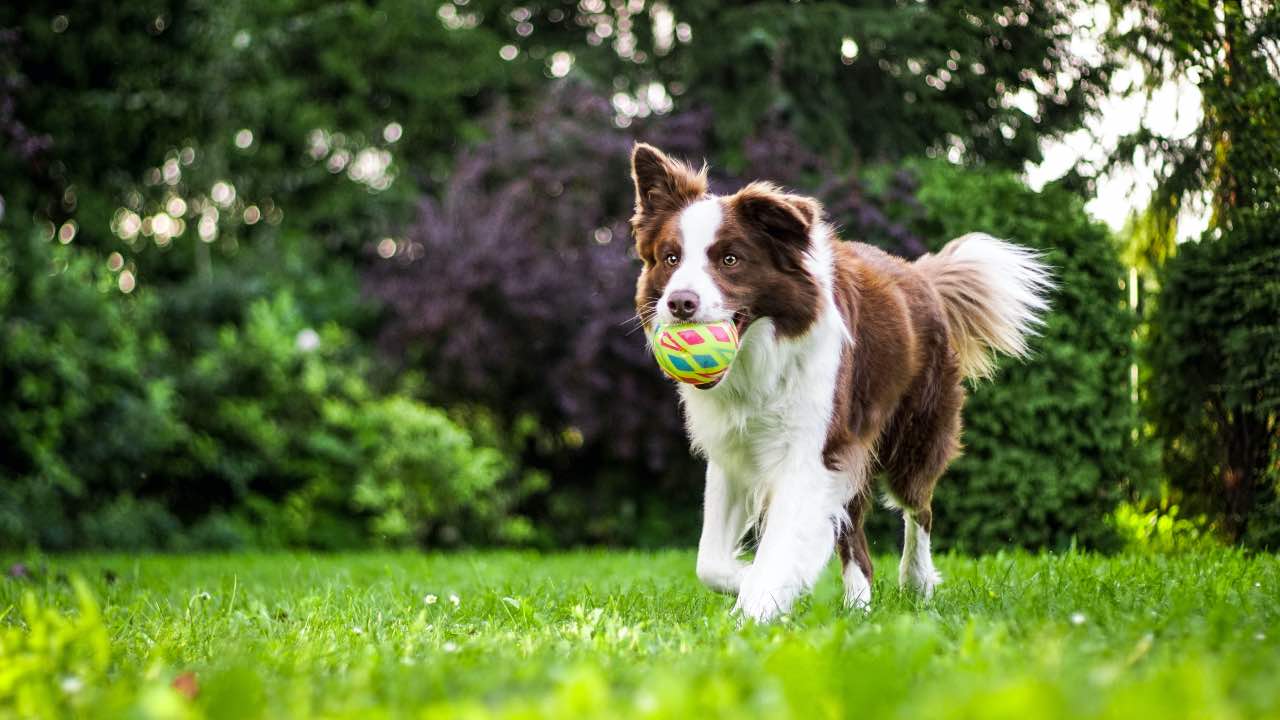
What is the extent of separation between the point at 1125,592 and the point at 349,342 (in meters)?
9.00

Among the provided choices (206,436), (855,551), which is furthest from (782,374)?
(206,436)

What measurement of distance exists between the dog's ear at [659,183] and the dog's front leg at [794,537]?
3.60 ft

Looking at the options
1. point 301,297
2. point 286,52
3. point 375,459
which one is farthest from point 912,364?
point 286,52

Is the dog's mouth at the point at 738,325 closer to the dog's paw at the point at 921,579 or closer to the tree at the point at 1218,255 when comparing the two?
the dog's paw at the point at 921,579

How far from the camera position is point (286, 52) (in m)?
13.8

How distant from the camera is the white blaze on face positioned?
3.97 m

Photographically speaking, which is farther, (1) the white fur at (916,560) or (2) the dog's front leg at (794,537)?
(1) the white fur at (916,560)

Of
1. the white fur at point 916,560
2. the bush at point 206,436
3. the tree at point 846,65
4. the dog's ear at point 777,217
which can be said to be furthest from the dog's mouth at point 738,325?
the bush at point 206,436

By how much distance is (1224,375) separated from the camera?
6172 mm

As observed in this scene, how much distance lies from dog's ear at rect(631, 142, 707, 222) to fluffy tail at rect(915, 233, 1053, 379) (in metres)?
1.41

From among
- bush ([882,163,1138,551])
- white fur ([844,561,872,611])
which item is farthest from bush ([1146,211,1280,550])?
white fur ([844,561,872,611])

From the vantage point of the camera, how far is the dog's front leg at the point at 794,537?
12.9ft

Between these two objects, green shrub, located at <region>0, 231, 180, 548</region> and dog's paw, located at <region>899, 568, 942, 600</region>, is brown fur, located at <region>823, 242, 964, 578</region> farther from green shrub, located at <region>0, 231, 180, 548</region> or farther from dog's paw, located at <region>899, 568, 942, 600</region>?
green shrub, located at <region>0, 231, 180, 548</region>

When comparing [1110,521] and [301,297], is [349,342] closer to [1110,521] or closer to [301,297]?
[301,297]
